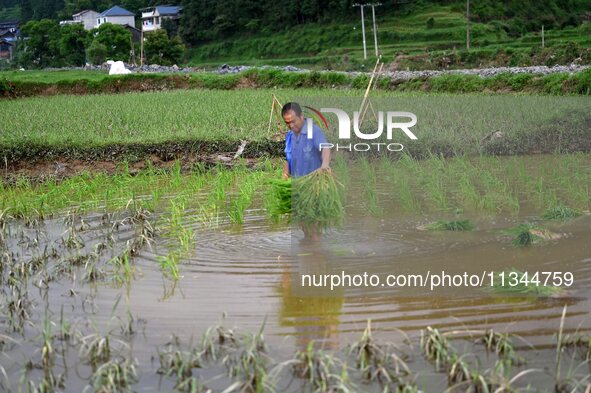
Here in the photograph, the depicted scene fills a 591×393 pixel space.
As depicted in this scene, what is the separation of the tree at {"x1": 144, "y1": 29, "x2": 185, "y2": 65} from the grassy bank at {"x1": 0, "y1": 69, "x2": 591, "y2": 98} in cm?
1376

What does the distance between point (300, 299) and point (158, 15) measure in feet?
163

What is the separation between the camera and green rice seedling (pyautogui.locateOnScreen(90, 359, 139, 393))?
127 inches

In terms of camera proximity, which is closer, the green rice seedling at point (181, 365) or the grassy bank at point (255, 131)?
the green rice seedling at point (181, 365)

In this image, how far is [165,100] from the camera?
16.8 m

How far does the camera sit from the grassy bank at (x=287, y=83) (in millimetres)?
14938

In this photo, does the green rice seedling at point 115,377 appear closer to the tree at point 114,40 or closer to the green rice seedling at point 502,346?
the green rice seedling at point 502,346

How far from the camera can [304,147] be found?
552cm

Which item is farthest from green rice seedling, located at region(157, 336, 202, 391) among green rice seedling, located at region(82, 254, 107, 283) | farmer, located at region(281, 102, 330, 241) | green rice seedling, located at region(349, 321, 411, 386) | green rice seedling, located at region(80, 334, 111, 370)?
farmer, located at region(281, 102, 330, 241)

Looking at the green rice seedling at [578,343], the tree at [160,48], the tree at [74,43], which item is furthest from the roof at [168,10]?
the green rice seedling at [578,343]

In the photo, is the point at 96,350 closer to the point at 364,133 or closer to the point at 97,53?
the point at 364,133

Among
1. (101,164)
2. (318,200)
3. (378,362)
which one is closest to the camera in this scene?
(378,362)

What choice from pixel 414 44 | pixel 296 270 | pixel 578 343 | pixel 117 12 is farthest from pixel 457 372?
pixel 117 12

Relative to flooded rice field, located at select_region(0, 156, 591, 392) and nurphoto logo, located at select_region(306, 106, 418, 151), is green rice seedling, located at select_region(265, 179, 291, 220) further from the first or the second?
nurphoto logo, located at select_region(306, 106, 418, 151)

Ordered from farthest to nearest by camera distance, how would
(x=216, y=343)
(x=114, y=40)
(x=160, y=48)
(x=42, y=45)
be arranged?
1. (x=42, y=45)
2. (x=114, y=40)
3. (x=160, y=48)
4. (x=216, y=343)
